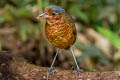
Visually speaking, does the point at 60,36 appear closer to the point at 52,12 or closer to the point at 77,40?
the point at 52,12

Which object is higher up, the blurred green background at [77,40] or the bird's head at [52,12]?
the bird's head at [52,12]

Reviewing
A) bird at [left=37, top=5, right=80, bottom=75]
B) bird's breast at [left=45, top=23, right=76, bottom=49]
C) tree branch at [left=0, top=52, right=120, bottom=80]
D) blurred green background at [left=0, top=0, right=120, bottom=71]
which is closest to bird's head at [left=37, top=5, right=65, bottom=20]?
bird at [left=37, top=5, right=80, bottom=75]

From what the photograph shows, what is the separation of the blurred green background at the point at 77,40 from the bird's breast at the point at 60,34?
2139mm

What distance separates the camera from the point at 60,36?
4562mm

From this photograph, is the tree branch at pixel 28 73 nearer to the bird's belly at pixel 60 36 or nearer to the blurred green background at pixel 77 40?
the bird's belly at pixel 60 36

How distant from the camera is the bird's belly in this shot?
179 inches

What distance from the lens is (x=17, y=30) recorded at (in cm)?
796

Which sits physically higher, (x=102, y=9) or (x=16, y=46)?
(x=102, y=9)

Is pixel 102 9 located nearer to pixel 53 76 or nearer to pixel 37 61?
pixel 37 61

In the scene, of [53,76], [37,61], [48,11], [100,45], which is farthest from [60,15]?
[100,45]

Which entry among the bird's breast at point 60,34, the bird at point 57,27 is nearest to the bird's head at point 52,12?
the bird at point 57,27

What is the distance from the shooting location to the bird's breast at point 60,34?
4.56 m

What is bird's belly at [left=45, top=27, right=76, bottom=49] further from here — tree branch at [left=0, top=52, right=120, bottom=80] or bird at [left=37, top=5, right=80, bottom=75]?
tree branch at [left=0, top=52, right=120, bottom=80]

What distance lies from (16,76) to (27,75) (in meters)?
0.15
